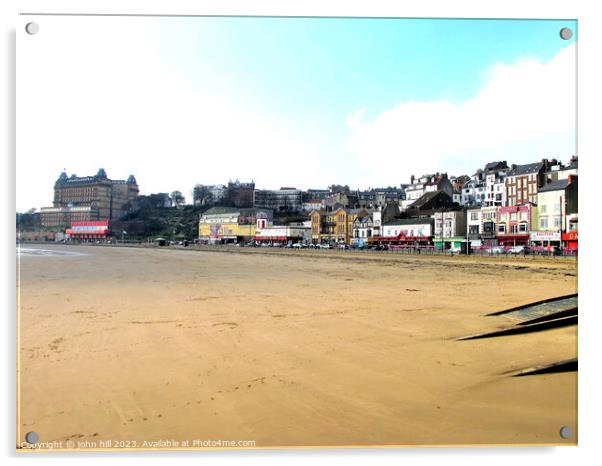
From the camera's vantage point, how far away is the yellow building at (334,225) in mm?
52219

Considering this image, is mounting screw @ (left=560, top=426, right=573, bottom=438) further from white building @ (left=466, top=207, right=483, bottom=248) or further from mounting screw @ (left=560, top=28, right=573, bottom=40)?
white building @ (left=466, top=207, right=483, bottom=248)

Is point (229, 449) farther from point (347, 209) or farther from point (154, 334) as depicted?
point (347, 209)

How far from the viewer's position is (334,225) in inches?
2124

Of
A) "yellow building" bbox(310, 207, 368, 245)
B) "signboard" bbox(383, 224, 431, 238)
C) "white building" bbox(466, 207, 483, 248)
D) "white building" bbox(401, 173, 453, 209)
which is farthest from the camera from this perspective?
"white building" bbox(401, 173, 453, 209)

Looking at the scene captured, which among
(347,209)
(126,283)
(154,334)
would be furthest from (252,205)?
(154,334)

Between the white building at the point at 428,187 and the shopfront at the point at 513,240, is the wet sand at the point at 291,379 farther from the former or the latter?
the white building at the point at 428,187

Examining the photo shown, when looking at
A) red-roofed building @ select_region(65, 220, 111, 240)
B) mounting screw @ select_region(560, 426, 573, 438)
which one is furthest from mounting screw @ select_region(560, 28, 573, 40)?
red-roofed building @ select_region(65, 220, 111, 240)

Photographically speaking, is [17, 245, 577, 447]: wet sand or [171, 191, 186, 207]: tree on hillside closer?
[17, 245, 577, 447]: wet sand

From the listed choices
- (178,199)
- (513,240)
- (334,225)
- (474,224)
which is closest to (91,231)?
(334,225)

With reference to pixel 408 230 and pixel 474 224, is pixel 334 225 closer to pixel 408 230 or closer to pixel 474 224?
pixel 408 230

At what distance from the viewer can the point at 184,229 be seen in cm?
6894

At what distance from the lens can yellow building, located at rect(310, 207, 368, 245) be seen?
52219 millimetres

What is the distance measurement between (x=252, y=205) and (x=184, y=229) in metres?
14.9

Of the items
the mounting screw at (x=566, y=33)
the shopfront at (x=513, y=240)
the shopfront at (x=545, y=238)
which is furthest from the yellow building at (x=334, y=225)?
the mounting screw at (x=566, y=33)
